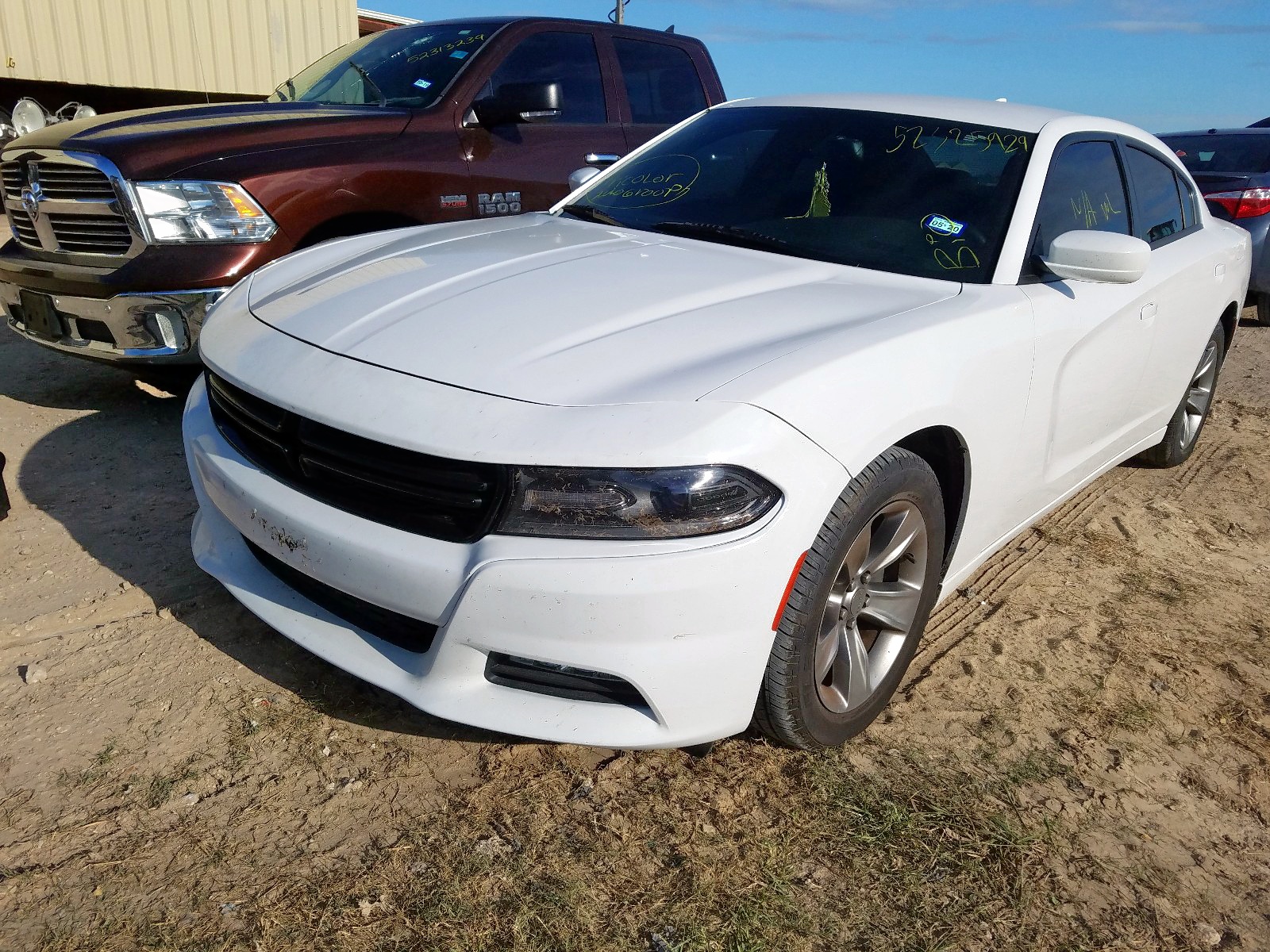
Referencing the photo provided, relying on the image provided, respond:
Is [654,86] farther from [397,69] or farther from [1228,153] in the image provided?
[1228,153]

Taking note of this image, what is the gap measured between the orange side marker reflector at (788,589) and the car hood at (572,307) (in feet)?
1.32

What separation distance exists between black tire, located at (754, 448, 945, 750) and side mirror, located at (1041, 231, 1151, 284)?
859 mm

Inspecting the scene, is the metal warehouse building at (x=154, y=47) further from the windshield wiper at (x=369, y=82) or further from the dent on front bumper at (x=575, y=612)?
the dent on front bumper at (x=575, y=612)

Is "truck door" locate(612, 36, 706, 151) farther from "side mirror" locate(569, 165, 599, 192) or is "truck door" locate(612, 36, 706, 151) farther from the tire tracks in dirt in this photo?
the tire tracks in dirt

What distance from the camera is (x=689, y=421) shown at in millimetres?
1902

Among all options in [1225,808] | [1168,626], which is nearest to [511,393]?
[1225,808]

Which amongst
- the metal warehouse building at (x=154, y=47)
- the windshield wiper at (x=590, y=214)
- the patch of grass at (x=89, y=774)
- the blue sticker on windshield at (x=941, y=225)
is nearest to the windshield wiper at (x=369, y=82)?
the windshield wiper at (x=590, y=214)

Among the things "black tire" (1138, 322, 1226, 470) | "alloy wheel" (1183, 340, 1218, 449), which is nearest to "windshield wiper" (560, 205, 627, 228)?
"black tire" (1138, 322, 1226, 470)

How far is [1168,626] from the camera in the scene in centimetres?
327

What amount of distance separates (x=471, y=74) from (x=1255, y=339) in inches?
273

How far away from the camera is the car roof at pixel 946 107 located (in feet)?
10.6

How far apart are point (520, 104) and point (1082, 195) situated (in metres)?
2.55

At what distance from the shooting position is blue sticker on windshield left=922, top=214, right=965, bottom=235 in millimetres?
2885

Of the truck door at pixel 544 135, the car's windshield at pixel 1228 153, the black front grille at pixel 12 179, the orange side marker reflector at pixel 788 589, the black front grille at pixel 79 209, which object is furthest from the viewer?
the car's windshield at pixel 1228 153
